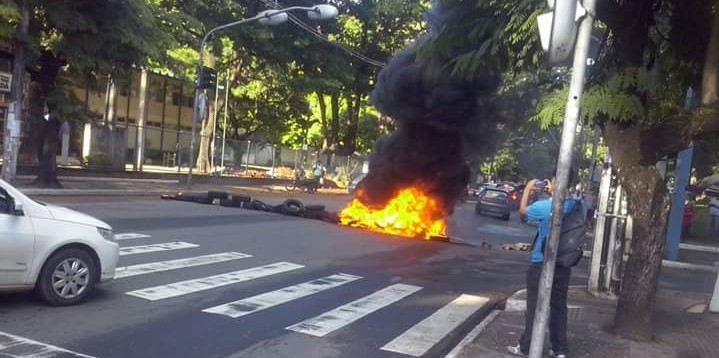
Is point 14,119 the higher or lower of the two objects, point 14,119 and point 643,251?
the higher

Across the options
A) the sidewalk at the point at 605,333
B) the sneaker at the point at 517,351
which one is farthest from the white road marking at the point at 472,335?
the sneaker at the point at 517,351

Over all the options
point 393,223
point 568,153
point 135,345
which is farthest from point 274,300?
point 393,223

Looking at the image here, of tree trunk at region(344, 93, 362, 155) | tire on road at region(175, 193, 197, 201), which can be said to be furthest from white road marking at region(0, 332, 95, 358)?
tree trunk at region(344, 93, 362, 155)

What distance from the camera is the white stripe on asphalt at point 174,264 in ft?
27.4

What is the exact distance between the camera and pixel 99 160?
26.7 m

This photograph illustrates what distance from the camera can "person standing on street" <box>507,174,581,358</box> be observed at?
5793 mm

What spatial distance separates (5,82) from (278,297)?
12.1 meters

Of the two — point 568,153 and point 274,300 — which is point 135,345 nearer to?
point 274,300

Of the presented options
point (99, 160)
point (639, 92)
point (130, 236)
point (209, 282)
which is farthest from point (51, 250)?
point (99, 160)

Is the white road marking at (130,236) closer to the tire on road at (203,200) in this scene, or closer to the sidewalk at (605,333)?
the sidewalk at (605,333)

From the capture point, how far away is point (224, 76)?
34.1 m

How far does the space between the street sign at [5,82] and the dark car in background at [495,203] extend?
66.8ft

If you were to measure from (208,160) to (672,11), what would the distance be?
28240mm

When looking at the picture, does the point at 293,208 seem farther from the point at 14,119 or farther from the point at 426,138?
the point at 14,119
